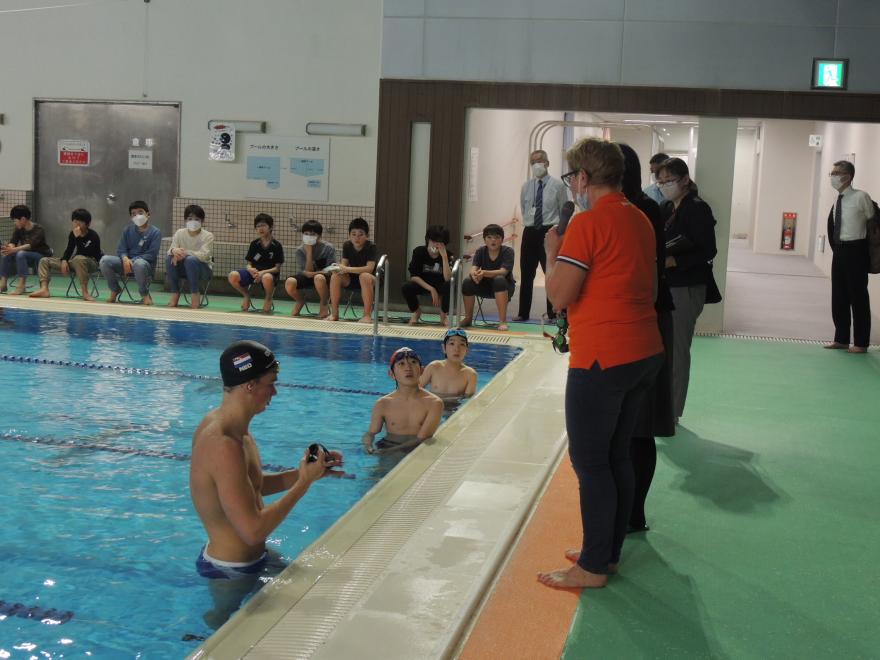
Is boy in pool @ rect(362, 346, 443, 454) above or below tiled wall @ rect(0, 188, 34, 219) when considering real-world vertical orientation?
below

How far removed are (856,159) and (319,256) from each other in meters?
9.76

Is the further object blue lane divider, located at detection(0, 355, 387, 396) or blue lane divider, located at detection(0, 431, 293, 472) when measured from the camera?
blue lane divider, located at detection(0, 355, 387, 396)

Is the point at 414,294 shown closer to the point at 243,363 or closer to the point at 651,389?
the point at 651,389

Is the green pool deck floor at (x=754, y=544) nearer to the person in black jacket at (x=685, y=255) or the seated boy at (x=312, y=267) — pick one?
the person in black jacket at (x=685, y=255)

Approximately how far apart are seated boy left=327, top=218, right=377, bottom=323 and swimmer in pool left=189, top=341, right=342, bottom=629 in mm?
7390

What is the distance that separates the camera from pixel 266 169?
1326cm

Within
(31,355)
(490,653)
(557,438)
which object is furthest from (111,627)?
(31,355)

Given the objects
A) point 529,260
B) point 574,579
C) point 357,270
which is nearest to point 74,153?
point 357,270

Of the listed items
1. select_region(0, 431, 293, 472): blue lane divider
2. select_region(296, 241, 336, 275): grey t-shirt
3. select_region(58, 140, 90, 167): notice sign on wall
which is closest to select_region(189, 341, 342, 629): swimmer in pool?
select_region(0, 431, 293, 472): blue lane divider

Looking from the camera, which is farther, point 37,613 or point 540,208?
point 540,208

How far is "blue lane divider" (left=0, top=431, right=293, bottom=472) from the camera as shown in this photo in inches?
235

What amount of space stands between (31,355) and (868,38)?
9.07 m

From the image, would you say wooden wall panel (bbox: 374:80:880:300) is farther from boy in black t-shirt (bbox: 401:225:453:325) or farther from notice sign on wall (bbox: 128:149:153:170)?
notice sign on wall (bbox: 128:149:153:170)

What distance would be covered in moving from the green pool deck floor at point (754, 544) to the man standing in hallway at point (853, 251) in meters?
2.73
